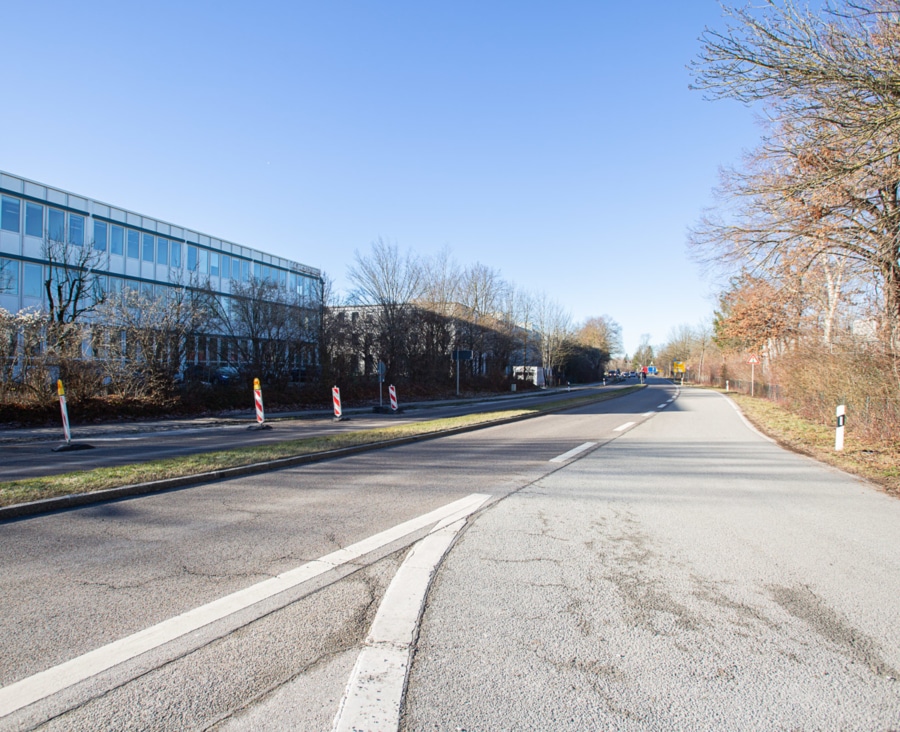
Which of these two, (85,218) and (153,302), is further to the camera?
(85,218)

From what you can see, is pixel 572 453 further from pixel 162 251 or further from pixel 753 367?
pixel 162 251

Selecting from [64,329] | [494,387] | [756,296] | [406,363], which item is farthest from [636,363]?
[64,329]

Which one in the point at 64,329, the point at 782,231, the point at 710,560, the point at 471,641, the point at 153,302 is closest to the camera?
the point at 471,641

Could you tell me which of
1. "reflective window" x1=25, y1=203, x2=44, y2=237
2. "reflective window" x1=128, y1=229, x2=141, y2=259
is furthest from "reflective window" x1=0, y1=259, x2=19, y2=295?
"reflective window" x1=128, y1=229, x2=141, y2=259

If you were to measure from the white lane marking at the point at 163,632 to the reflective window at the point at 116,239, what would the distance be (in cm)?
3726

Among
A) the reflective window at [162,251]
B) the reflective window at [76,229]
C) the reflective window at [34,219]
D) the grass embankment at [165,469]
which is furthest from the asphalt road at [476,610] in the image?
the reflective window at [162,251]

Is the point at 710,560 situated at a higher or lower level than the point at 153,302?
lower

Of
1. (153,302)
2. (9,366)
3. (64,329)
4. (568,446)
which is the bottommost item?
(568,446)

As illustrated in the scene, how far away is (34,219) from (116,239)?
5258mm

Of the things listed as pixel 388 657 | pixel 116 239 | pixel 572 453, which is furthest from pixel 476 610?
pixel 116 239

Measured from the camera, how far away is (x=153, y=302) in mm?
20219

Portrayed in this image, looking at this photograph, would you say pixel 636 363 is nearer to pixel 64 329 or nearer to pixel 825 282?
pixel 825 282

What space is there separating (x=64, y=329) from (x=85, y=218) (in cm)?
2008

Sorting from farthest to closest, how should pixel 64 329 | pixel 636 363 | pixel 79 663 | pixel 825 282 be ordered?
pixel 636 363
pixel 825 282
pixel 64 329
pixel 79 663
